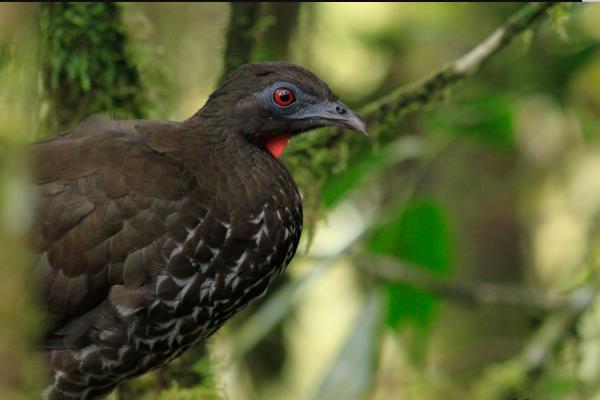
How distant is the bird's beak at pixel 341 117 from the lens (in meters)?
3.99

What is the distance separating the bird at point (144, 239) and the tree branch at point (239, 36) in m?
0.85

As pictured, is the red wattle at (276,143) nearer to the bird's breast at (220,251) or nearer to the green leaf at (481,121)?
the bird's breast at (220,251)

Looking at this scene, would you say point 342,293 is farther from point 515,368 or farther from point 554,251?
point 515,368

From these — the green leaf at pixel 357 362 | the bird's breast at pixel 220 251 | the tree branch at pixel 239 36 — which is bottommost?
the green leaf at pixel 357 362

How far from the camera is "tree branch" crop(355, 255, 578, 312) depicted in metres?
5.08

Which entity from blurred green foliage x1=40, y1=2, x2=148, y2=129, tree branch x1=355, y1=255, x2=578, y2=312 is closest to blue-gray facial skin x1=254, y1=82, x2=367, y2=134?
blurred green foliage x1=40, y1=2, x2=148, y2=129

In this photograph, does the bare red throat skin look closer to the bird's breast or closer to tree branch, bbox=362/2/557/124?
the bird's breast

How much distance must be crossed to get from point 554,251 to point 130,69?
350cm

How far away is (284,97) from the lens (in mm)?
4004

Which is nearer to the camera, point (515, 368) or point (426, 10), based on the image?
point (515, 368)

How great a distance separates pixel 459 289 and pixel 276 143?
1.42m

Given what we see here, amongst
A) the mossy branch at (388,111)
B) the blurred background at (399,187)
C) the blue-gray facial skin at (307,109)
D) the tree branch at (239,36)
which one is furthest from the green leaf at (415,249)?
the blue-gray facial skin at (307,109)

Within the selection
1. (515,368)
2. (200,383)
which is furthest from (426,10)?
(200,383)

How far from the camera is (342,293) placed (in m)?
7.40
